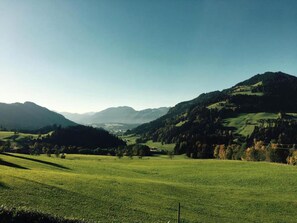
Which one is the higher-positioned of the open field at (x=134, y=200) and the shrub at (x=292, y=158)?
the shrub at (x=292, y=158)

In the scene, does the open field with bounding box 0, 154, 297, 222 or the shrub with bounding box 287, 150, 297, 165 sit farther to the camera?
the shrub with bounding box 287, 150, 297, 165

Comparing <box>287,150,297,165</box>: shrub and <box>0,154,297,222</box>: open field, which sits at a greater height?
<box>287,150,297,165</box>: shrub

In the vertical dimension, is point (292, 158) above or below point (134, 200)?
above

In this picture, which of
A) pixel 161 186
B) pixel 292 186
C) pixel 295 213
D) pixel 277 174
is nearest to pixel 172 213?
pixel 161 186

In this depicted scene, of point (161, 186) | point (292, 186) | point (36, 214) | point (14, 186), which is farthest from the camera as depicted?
point (292, 186)

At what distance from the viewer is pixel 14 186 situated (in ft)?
144

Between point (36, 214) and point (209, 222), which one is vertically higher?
point (36, 214)

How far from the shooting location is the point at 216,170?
4488 inches

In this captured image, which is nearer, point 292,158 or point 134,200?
point 134,200

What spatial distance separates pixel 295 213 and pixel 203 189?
20534mm

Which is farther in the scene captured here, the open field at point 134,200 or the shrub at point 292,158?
the shrub at point 292,158

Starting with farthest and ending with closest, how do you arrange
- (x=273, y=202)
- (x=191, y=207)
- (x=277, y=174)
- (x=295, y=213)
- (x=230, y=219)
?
1. (x=277, y=174)
2. (x=273, y=202)
3. (x=295, y=213)
4. (x=191, y=207)
5. (x=230, y=219)

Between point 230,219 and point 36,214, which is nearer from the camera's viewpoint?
point 36,214

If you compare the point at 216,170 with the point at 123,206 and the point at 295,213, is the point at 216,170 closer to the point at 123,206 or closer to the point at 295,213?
the point at 295,213
